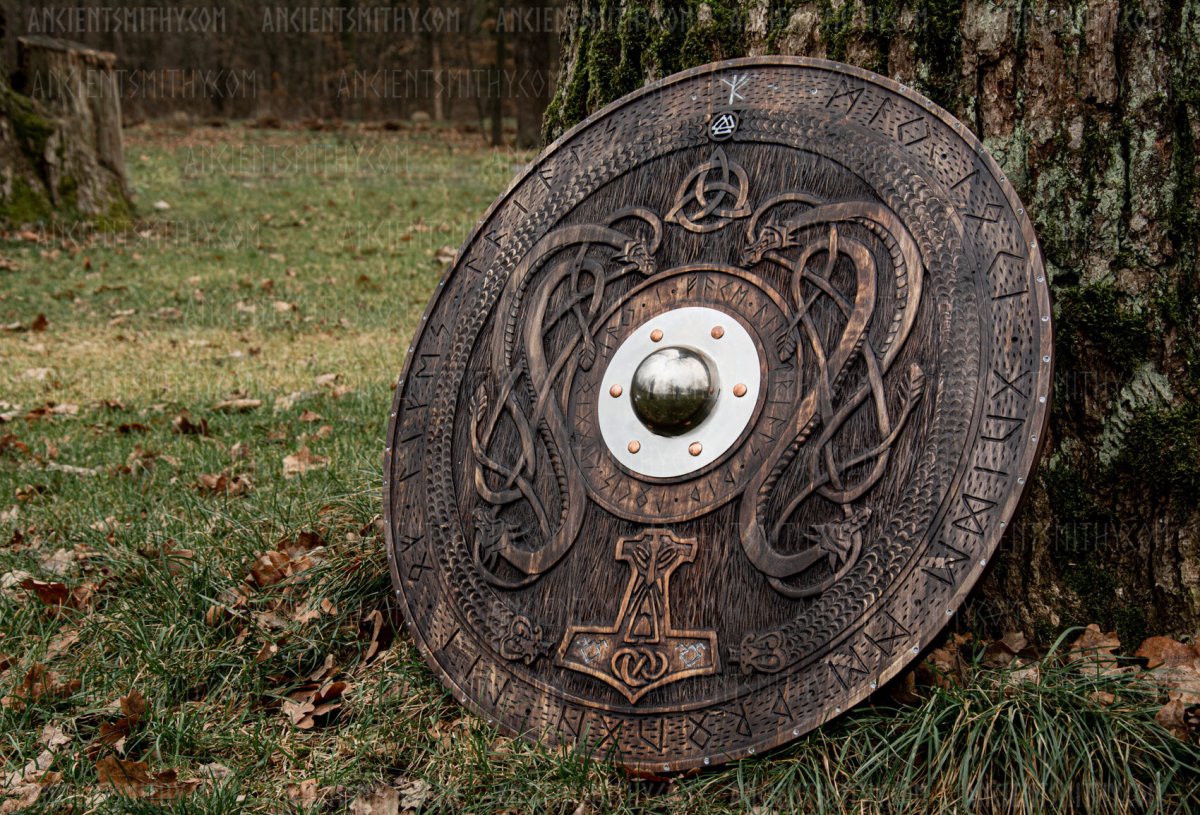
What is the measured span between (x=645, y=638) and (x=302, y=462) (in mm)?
2498

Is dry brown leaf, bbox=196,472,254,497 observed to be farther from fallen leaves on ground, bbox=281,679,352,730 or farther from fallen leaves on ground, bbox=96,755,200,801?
fallen leaves on ground, bbox=96,755,200,801

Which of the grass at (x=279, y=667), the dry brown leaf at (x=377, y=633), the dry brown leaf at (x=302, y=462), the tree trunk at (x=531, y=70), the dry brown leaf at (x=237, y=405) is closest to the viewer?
the grass at (x=279, y=667)

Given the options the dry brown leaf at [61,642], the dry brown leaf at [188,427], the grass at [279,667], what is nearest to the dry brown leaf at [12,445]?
the grass at [279,667]

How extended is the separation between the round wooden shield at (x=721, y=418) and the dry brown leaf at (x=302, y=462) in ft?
5.02

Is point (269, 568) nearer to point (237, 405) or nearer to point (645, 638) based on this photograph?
point (645, 638)

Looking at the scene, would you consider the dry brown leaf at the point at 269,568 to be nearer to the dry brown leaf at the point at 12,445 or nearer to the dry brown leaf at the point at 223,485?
the dry brown leaf at the point at 223,485

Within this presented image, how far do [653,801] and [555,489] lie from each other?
776mm

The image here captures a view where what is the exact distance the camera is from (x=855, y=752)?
230cm

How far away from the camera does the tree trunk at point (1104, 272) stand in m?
2.59

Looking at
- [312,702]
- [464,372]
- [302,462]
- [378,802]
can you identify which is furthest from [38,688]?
[302,462]

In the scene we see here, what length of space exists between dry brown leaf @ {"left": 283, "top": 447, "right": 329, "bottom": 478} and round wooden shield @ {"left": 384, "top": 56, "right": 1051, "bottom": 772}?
5.02ft

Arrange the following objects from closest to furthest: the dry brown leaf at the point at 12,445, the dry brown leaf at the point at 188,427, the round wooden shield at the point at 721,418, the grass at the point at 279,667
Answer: the grass at the point at 279,667 → the round wooden shield at the point at 721,418 → the dry brown leaf at the point at 12,445 → the dry brown leaf at the point at 188,427

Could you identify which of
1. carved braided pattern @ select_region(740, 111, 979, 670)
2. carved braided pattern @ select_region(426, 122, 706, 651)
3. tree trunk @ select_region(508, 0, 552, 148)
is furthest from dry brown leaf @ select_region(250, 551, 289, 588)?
tree trunk @ select_region(508, 0, 552, 148)

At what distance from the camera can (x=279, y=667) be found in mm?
3020
